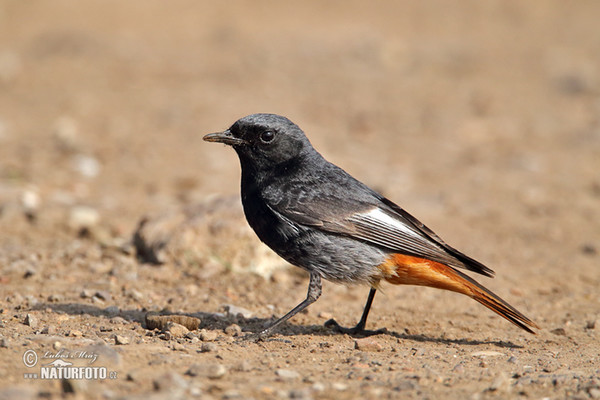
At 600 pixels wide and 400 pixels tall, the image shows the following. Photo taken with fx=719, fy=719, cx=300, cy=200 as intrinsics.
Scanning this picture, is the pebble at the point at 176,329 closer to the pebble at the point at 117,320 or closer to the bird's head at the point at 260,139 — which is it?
the pebble at the point at 117,320

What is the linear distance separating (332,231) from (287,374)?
1541 mm

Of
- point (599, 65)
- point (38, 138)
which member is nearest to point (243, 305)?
point (38, 138)

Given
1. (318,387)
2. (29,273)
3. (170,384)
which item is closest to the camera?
(170,384)

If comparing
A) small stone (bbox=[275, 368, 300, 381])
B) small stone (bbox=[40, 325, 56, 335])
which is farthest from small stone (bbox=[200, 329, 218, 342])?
small stone (bbox=[40, 325, 56, 335])

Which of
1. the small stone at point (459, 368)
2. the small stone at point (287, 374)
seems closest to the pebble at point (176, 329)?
the small stone at point (287, 374)

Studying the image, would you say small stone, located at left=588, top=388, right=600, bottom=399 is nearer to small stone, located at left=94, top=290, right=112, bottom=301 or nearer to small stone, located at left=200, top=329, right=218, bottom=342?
small stone, located at left=200, top=329, right=218, bottom=342

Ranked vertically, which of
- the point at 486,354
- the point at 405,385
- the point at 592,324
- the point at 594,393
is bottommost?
the point at 405,385

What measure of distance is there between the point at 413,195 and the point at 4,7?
13261 mm

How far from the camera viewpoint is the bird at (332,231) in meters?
5.51

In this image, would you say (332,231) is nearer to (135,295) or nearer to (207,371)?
(207,371)

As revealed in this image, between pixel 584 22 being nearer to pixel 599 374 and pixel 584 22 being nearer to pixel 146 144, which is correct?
pixel 146 144

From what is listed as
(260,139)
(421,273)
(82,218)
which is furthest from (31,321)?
(82,218)

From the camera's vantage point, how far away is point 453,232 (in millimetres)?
8859

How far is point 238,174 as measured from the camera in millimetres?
10352
